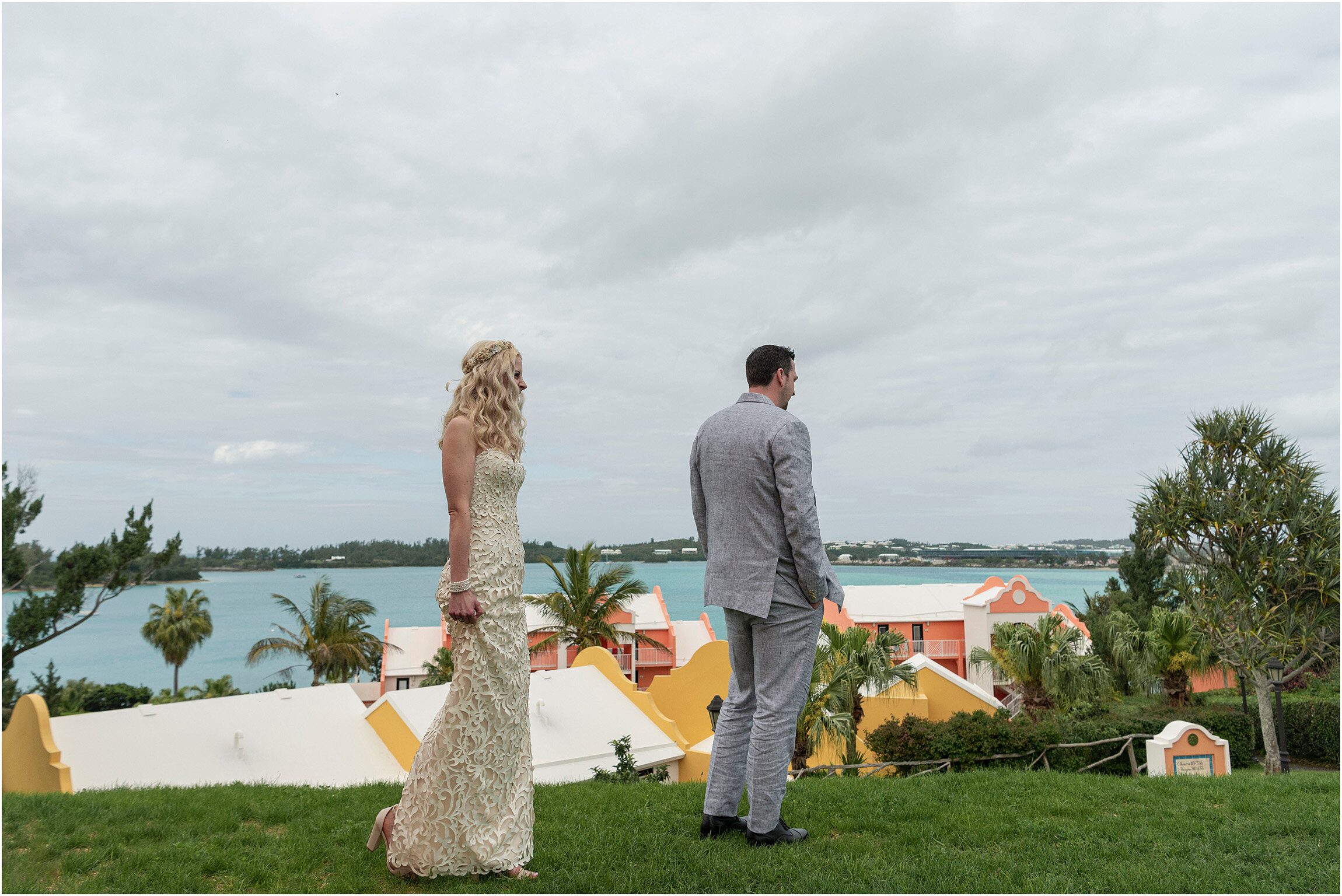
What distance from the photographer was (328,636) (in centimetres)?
3506

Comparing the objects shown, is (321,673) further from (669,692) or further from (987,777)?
(987,777)

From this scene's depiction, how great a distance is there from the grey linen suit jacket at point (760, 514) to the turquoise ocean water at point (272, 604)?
82.9 ft

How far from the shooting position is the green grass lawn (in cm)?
283

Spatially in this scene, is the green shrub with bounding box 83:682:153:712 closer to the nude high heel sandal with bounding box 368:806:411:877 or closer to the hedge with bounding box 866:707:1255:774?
the hedge with bounding box 866:707:1255:774

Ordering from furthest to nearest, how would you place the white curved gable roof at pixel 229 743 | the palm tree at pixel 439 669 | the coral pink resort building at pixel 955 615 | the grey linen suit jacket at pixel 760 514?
the coral pink resort building at pixel 955 615
the palm tree at pixel 439 669
the white curved gable roof at pixel 229 743
the grey linen suit jacket at pixel 760 514

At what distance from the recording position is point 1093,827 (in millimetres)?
3547

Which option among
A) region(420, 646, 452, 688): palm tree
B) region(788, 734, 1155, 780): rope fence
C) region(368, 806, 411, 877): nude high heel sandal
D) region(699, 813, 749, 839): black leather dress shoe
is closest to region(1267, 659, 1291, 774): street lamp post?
region(788, 734, 1155, 780): rope fence

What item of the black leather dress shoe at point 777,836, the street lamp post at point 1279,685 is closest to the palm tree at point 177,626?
the black leather dress shoe at point 777,836

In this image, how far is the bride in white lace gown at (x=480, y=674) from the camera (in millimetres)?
2891

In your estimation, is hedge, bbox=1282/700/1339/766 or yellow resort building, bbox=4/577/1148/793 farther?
hedge, bbox=1282/700/1339/766

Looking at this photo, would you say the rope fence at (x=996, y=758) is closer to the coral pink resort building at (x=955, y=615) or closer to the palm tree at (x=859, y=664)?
the palm tree at (x=859, y=664)

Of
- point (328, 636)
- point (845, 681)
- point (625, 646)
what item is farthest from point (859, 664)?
point (328, 636)

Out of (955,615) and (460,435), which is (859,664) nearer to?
(460,435)

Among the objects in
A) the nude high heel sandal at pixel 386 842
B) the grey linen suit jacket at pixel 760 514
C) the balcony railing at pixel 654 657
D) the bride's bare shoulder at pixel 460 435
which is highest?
the bride's bare shoulder at pixel 460 435
